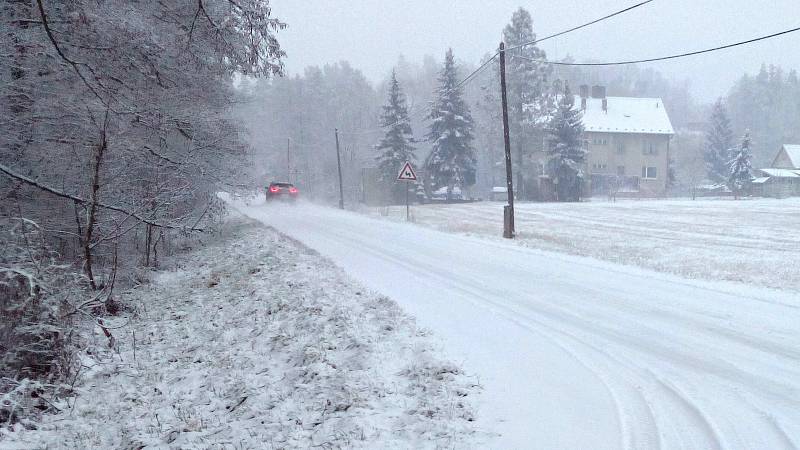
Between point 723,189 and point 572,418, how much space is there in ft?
230

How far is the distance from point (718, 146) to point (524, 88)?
38.6 m

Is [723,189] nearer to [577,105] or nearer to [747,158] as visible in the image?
[747,158]

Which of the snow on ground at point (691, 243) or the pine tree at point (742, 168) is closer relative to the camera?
the snow on ground at point (691, 243)

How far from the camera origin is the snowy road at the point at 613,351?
13.3 feet

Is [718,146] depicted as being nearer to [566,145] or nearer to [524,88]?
[566,145]

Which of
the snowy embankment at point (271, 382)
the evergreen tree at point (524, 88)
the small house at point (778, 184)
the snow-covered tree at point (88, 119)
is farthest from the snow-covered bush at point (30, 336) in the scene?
the small house at point (778, 184)

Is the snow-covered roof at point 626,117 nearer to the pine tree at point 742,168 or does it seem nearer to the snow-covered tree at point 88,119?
the pine tree at point 742,168

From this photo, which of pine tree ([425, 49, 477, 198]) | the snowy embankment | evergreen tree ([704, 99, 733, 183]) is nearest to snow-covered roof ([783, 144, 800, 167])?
evergreen tree ([704, 99, 733, 183])

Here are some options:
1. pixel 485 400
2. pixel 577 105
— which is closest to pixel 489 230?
pixel 485 400

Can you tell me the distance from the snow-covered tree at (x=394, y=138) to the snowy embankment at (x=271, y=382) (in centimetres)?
4004

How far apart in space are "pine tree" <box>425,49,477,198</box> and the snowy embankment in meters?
39.3

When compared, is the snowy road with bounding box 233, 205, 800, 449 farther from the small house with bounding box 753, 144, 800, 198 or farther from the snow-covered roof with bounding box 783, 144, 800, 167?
the snow-covered roof with bounding box 783, 144, 800, 167

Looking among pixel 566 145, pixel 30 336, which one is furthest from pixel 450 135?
pixel 30 336

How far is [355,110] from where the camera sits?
7762 cm
